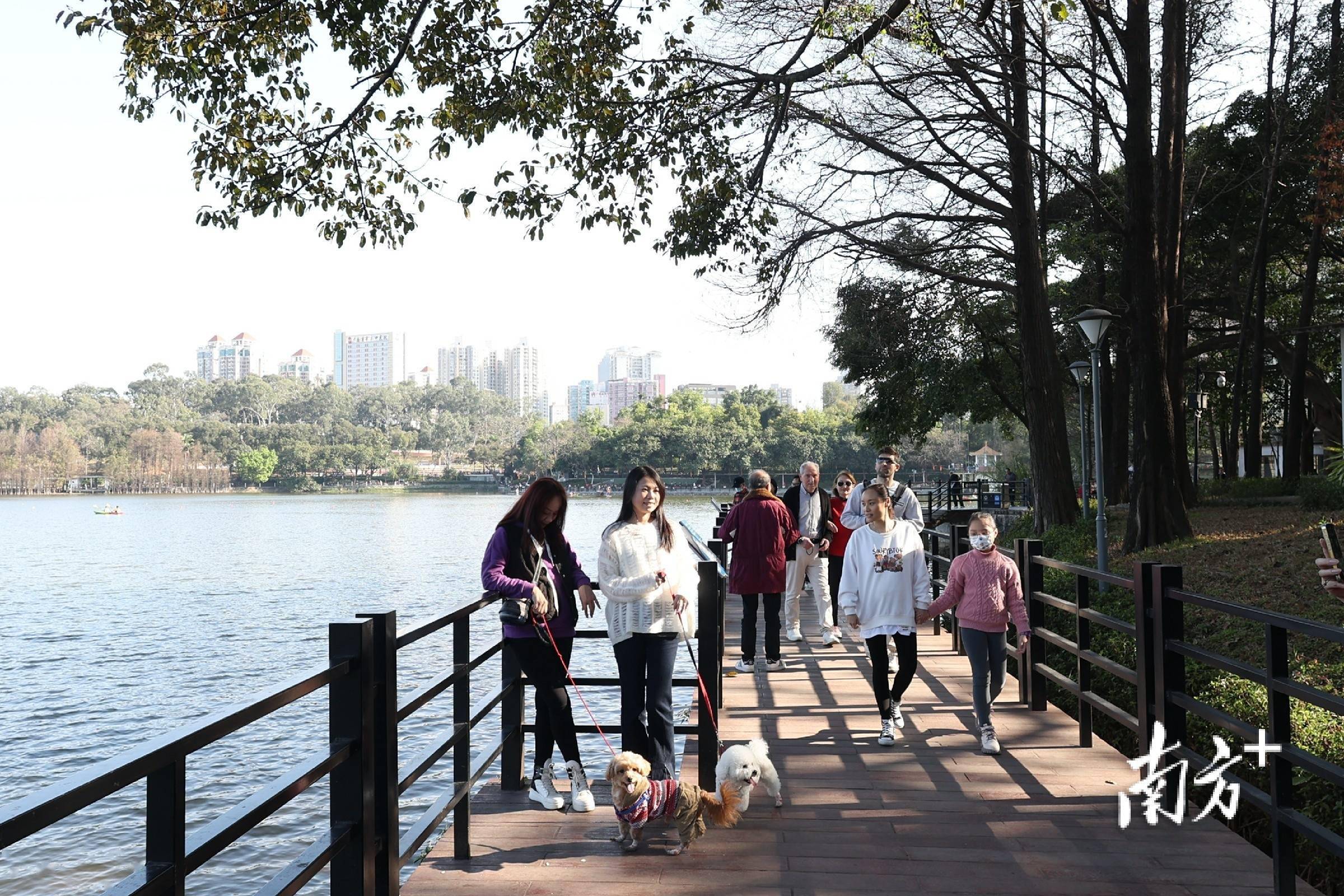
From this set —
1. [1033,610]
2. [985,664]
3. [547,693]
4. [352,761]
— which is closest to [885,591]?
[985,664]

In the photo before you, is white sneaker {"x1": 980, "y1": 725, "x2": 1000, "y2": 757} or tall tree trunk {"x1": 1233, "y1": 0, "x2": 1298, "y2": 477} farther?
tall tree trunk {"x1": 1233, "y1": 0, "x2": 1298, "y2": 477}

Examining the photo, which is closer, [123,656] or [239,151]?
[239,151]

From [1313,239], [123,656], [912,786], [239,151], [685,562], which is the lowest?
[123,656]

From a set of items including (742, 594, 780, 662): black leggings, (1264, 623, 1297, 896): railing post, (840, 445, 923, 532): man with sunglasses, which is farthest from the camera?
(742, 594, 780, 662): black leggings

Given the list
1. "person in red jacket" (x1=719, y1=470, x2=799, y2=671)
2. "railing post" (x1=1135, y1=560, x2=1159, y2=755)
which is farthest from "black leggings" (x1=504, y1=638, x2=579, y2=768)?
"person in red jacket" (x1=719, y1=470, x2=799, y2=671)

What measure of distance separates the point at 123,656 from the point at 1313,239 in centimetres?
2553

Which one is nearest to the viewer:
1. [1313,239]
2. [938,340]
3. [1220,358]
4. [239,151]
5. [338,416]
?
[239,151]

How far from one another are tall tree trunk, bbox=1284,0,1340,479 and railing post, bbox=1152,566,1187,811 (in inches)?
701

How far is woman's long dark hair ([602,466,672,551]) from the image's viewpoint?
5.16 metres

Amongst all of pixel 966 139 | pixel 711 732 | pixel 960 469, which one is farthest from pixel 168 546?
pixel 960 469

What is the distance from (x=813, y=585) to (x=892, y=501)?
227cm

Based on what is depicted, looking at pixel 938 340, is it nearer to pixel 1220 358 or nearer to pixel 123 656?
pixel 1220 358

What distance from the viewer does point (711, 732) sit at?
222 inches

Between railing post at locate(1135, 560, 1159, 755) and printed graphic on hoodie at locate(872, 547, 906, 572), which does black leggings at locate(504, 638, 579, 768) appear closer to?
printed graphic on hoodie at locate(872, 547, 906, 572)
